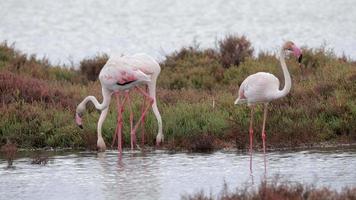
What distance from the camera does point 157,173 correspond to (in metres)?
12.8

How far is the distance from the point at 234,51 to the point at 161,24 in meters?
18.2

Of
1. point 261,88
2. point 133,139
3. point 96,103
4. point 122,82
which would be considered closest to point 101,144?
point 133,139

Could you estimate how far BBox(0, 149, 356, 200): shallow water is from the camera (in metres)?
11.6

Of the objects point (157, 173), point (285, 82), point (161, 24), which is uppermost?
point (161, 24)

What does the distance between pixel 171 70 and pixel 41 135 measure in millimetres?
5774

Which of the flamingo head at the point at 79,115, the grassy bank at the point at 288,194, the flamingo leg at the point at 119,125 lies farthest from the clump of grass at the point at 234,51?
the grassy bank at the point at 288,194

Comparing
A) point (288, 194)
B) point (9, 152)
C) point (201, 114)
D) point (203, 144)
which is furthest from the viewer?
point (201, 114)

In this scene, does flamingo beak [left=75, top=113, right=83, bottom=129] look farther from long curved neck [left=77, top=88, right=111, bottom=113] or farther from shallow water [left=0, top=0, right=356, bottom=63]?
shallow water [left=0, top=0, right=356, bottom=63]

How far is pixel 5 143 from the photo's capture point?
50.4 feet

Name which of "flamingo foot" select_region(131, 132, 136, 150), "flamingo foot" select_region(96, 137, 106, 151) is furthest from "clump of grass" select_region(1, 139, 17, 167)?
"flamingo foot" select_region(131, 132, 136, 150)

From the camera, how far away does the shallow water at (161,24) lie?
31281mm

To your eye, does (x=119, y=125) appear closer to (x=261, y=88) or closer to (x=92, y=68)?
(x=261, y=88)

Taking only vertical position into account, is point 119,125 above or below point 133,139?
above

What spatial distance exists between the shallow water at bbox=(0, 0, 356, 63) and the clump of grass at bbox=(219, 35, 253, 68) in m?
4.30
